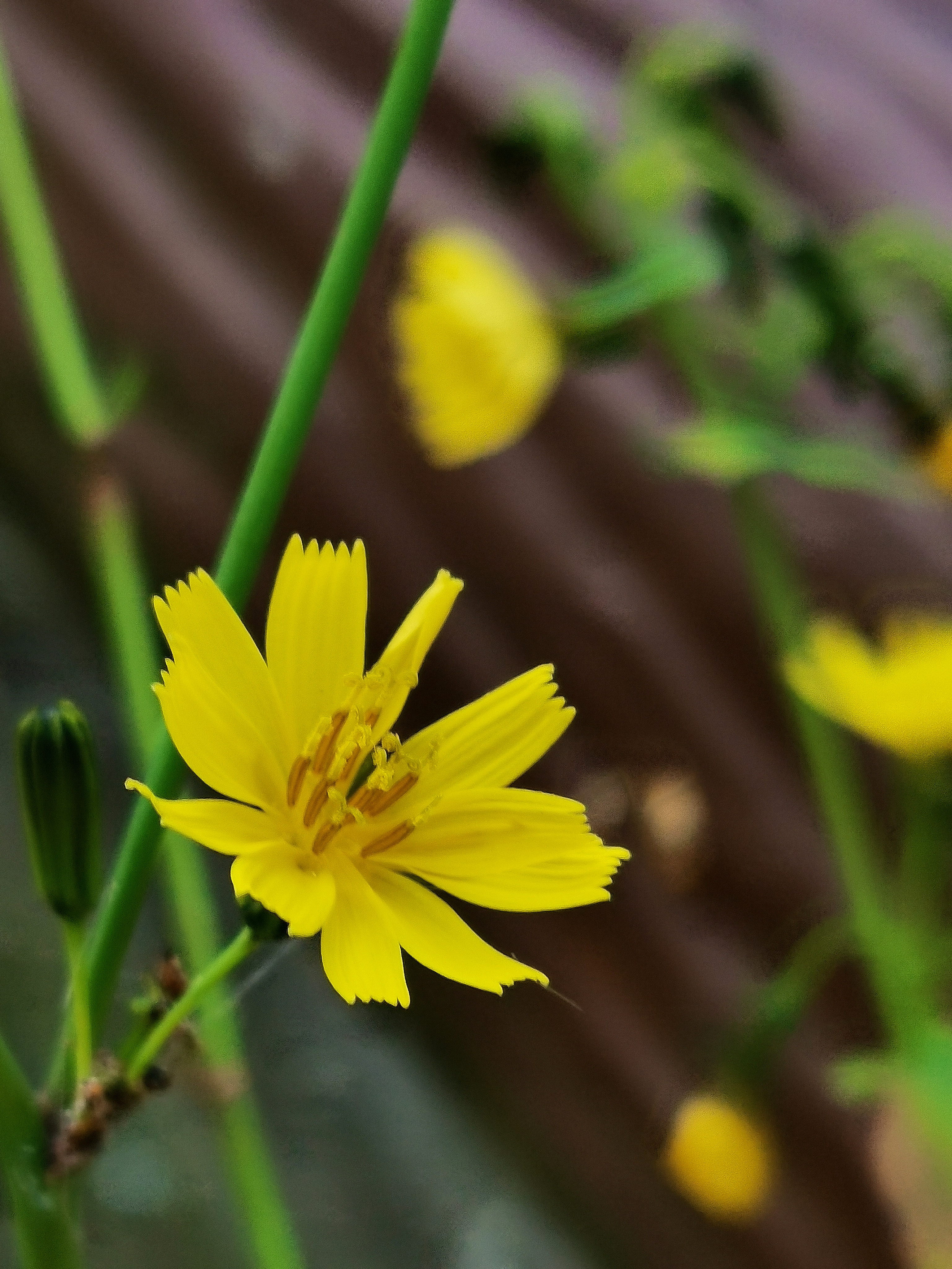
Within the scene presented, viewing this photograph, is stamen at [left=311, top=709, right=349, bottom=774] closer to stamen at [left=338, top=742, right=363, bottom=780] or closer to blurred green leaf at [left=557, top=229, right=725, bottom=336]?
stamen at [left=338, top=742, right=363, bottom=780]

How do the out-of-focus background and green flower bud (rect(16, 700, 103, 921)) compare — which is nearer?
green flower bud (rect(16, 700, 103, 921))

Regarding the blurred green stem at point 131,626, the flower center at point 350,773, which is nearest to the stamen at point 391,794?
the flower center at point 350,773

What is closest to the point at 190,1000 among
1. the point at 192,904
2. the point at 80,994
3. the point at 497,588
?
the point at 80,994

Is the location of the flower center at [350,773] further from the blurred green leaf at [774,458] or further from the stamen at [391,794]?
the blurred green leaf at [774,458]

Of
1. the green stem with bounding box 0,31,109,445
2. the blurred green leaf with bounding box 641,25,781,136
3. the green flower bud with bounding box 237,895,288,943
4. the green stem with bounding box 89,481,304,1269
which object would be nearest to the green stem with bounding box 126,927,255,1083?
the green flower bud with bounding box 237,895,288,943

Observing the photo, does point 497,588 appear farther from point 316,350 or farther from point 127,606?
point 316,350

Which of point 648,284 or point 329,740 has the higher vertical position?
point 648,284

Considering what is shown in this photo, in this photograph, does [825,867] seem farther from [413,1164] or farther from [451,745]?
[451,745]
